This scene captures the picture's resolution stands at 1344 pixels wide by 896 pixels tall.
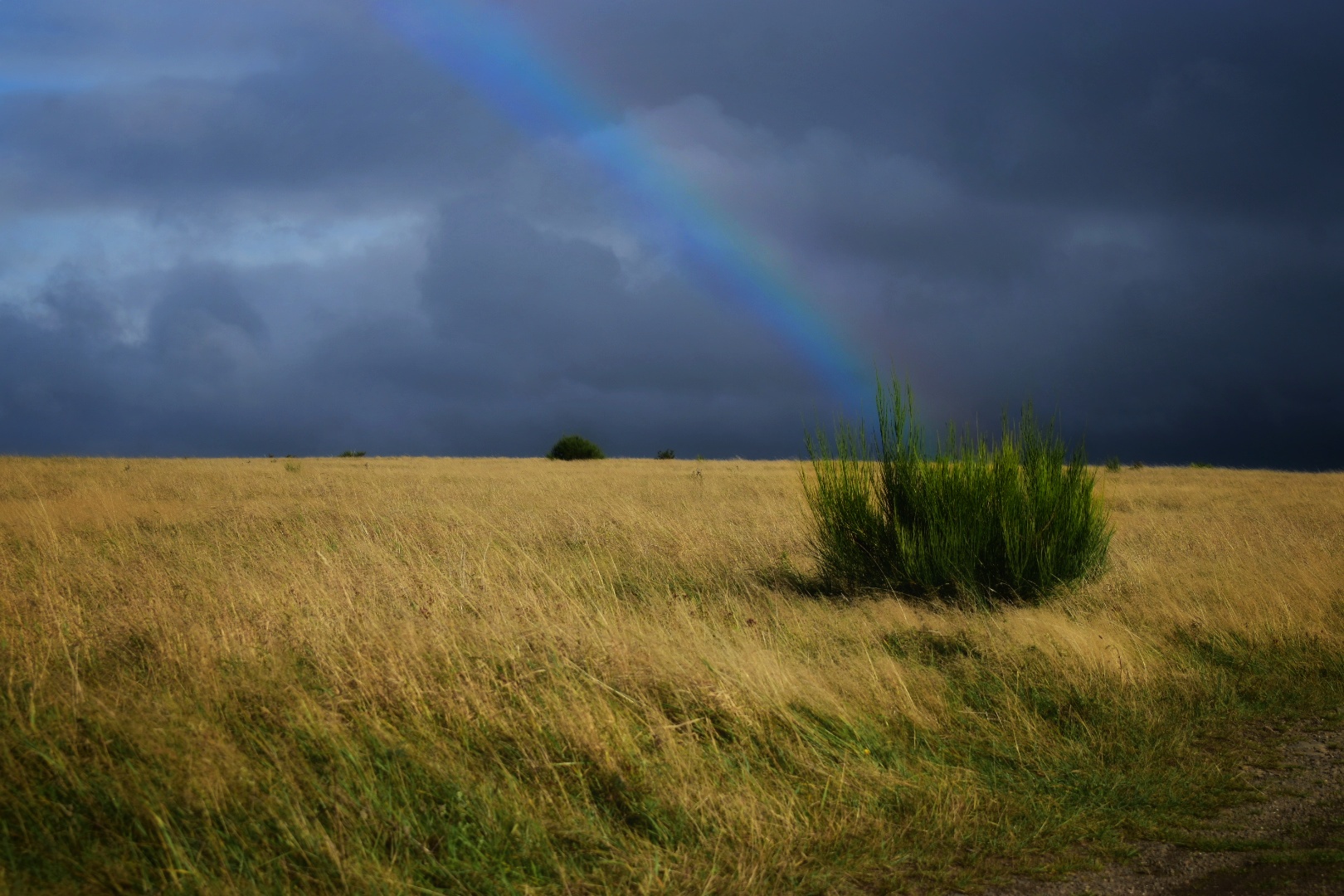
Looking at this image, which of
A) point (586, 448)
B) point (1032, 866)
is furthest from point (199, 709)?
point (586, 448)

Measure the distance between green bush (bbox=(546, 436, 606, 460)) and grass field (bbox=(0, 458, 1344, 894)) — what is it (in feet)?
128

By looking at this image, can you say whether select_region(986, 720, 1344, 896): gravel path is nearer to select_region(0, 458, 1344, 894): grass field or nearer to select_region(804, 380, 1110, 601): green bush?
select_region(0, 458, 1344, 894): grass field

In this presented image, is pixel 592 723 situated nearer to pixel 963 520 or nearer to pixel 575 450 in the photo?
pixel 963 520

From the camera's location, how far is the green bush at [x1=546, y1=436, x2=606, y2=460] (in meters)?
48.5

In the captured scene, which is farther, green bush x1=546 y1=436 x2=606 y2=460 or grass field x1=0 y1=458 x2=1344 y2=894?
green bush x1=546 y1=436 x2=606 y2=460

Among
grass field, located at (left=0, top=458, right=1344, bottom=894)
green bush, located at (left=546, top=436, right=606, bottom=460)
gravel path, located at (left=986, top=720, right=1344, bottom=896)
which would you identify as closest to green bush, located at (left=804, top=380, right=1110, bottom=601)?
grass field, located at (left=0, top=458, right=1344, bottom=894)

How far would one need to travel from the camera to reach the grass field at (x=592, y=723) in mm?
3676

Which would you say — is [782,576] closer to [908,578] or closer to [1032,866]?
[908,578]

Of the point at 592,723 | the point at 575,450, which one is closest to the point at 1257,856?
the point at 592,723

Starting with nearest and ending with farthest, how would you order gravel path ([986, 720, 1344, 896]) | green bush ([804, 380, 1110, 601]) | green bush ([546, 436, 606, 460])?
gravel path ([986, 720, 1344, 896]), green bush ([804, 380, 1110, 601]), green bush ([546, 436, 606, 460])

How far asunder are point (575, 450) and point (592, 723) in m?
44.5

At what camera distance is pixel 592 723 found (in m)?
4.38

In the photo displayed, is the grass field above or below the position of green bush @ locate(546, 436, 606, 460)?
below

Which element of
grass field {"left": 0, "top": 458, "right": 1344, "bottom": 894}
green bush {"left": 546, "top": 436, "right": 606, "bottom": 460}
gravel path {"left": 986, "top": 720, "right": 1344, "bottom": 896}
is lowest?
gravel path {"left": 986, "top": 720, "right": 1344, "bottom": 896}
